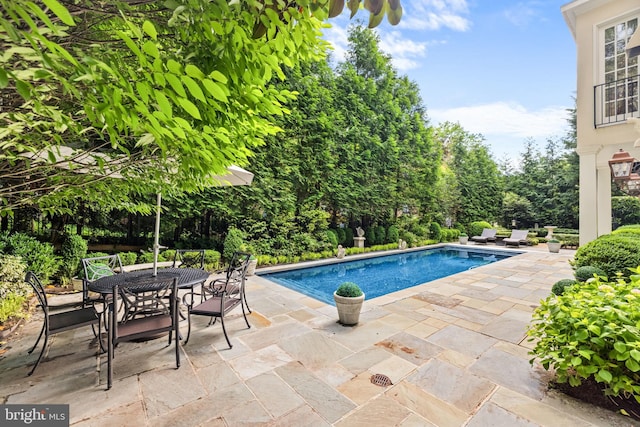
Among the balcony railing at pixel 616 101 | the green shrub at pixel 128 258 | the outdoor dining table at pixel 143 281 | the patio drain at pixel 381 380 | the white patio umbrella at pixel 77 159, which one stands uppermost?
the balcony railing at pixel 616 101

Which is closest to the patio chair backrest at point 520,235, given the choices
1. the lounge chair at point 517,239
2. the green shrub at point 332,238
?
the lounge chair at point 517,239

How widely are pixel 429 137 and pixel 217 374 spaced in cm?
1659

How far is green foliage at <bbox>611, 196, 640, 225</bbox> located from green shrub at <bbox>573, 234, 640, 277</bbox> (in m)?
16.6

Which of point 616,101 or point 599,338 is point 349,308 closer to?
point 599,338

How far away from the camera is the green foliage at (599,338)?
2.11 m

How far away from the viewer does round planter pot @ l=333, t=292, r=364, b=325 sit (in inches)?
152

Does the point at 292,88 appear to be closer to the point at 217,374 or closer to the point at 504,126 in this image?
the point at 217,374

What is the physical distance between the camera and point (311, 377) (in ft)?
8.77

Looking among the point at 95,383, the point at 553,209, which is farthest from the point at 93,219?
the point at 553,209

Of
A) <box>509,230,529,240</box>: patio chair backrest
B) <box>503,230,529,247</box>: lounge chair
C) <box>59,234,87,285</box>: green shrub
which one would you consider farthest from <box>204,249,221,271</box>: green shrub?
<box>509,230,529,240</box>: patio chair backrest

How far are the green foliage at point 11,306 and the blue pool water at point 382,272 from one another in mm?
4497

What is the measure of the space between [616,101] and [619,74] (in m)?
0.65

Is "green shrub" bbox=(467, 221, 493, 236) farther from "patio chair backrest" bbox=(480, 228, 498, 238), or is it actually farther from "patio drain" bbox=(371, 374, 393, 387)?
"patio drain" bbox=(371, 374, 393, 387)

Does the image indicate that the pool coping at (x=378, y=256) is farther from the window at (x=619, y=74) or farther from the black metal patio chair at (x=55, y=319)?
the window at (x=619, y=74)
